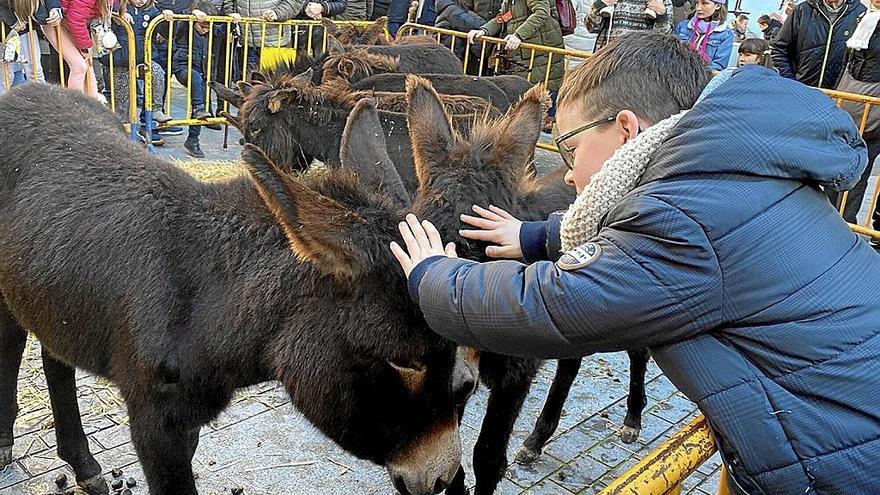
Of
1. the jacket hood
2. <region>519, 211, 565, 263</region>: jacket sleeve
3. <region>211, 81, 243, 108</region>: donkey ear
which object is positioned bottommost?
<region>211, 81, 243, 108</region>: donkey ear

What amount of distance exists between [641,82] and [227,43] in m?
8.51

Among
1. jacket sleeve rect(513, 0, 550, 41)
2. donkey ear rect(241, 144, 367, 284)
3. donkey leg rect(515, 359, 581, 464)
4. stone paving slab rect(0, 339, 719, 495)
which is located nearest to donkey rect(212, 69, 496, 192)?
stone paving slab rect(0, 339, 719, 495)

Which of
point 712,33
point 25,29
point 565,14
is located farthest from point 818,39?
point 25,29

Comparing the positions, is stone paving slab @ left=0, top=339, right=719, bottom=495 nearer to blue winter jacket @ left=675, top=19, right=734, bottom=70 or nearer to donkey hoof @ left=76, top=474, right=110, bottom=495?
donkey hoof @ left=76, top=474, right=110, bottom=495

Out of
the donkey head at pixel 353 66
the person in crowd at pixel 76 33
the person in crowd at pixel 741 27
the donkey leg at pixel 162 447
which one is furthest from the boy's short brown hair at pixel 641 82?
the person in crowd at pixel 741 27

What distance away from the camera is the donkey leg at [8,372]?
3.38 meters

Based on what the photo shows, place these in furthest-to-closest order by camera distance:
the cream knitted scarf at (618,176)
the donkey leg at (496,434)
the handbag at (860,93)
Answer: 1. the handbag at (860,93)
2. the donkey leg at (496,434)
3. the cream knitted scarf at (618,176)

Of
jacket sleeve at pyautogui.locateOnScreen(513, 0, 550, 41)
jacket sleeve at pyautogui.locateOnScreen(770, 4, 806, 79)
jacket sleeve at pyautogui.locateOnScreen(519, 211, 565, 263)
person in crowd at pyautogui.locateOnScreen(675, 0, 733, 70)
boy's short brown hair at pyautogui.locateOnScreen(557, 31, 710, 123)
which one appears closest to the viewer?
boy's short brown hair at pyautogui.locateOnScreen(557, 31, 710, 123)

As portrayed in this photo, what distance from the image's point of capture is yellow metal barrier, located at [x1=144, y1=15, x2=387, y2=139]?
9.00 m

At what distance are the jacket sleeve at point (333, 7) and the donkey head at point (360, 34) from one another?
836mm

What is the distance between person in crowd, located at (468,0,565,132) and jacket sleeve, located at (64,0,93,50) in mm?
4698

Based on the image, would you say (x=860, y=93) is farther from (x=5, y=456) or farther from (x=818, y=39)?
(x=5, y=456)

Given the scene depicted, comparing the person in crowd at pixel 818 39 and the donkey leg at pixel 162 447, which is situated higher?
the person in crowd at pixel 818 39

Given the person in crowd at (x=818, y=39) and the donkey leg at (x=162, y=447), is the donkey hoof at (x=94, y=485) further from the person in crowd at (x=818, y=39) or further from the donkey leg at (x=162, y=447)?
the person in crowd at (x=818, y=39)
